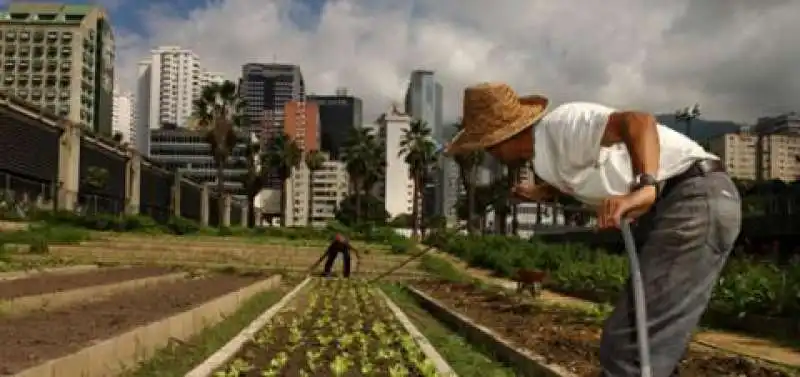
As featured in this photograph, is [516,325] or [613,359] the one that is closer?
[613,359]

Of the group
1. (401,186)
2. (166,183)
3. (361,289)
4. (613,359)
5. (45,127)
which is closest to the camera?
(613,359)

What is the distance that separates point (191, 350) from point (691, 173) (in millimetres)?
7084

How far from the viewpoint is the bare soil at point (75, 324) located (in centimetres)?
676

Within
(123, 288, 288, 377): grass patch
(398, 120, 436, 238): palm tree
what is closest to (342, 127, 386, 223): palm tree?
(398, 120, 436, 238): palm tree

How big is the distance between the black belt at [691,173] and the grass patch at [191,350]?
211 inches

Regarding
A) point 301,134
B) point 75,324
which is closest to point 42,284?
point 75,324

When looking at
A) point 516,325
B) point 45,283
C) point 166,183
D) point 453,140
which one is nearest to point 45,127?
point 166,183

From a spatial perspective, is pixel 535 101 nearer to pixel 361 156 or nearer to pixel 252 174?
pixel 252 174

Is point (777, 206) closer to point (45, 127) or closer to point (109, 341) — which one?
point (109, 341)

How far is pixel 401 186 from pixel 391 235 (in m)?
105

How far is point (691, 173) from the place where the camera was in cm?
355

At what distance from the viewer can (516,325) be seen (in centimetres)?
1248

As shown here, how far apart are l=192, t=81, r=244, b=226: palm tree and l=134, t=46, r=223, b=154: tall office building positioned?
367 ft

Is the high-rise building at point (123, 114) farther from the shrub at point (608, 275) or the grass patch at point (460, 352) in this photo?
the grass patch at point (460, 352)
